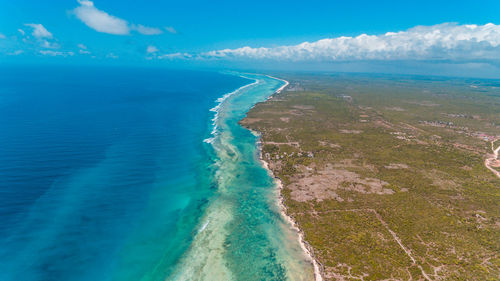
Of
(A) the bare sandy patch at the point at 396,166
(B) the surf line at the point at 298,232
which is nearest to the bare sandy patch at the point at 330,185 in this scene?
(B) the surf line at the point at 298,232

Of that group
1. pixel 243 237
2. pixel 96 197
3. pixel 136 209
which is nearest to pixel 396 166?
pixel 243 237

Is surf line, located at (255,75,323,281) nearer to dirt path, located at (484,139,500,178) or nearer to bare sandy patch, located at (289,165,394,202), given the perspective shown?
bare sandy patch, located at (289,165,394,202)

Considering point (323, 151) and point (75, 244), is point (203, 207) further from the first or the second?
point (323, 151)

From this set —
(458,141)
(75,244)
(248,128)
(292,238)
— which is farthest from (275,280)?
(458,141)

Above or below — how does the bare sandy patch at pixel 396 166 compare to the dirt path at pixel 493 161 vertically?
above

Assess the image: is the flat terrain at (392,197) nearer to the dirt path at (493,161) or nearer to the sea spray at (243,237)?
the dirt path at (493,161)

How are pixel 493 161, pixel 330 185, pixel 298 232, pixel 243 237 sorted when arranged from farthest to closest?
pixel 493 161 < pixel 330 185 < pixel 298 232 < pixel 243 237

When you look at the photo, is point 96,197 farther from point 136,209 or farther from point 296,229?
point 296,229
